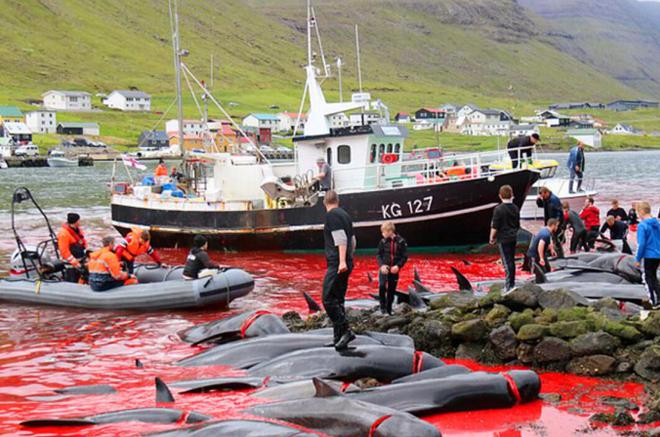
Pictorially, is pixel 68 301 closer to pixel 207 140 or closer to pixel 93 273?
pixel 93 273

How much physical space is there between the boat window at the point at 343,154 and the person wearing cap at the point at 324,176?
26.7 inches

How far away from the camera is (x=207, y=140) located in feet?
95.8

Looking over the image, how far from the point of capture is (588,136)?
17112 centimetres

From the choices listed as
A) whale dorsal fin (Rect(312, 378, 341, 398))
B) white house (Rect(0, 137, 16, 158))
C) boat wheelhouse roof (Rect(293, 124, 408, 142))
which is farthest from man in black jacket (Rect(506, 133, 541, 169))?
white house (Rect(0, 137, 16, 158))

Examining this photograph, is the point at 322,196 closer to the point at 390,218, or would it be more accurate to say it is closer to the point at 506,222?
the point at 390,218

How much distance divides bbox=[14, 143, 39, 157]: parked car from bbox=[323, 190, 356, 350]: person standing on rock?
345 ft

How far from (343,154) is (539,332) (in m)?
15.2

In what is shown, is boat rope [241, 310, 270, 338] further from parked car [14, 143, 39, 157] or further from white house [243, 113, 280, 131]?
white house [243, 113, 280, 131]

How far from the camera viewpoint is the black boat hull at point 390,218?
2378cm

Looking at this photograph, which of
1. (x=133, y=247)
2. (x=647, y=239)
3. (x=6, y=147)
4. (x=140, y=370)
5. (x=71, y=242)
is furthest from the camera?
(x=6, y=147)

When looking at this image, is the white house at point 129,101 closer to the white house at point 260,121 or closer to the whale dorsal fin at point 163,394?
the white house at point 260,121

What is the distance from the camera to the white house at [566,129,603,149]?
16062 centimetres

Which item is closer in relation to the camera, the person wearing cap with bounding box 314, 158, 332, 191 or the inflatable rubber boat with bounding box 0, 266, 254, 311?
the inflatable rubber boat with bounding box 0, 266, 254, 311

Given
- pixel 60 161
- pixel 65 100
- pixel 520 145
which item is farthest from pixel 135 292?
pixel 65 100
